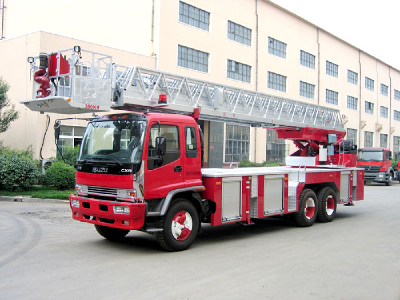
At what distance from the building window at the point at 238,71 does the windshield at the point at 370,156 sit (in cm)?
931

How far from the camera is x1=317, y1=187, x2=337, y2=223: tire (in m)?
11.5

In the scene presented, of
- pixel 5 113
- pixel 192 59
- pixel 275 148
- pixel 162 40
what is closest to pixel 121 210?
pixel 5 113

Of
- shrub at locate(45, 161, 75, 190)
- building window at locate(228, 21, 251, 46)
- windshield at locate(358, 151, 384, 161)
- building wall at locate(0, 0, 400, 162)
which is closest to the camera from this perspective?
shrub at locate(45, 161, 75, 190)

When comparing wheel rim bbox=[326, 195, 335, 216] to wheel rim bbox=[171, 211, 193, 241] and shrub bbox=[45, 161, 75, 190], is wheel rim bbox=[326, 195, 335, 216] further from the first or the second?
shrub bbox=[45, 161, 75, 190]

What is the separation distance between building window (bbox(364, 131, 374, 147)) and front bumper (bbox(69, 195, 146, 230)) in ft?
143

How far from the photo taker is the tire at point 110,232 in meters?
8.60

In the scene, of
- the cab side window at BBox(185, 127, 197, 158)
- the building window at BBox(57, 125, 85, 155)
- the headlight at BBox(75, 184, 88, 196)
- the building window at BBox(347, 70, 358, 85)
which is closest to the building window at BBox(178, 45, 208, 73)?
the building window at BBox(57, 125, 85, 155)

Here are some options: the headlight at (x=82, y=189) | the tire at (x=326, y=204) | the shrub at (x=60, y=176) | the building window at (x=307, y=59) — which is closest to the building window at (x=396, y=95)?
the building window at (x=307, y=59)

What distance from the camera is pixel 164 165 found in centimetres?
761

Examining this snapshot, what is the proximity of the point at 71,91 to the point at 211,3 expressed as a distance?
21394mm

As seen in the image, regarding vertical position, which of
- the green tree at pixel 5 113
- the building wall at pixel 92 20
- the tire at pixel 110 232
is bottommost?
the tire at pixel 110 232

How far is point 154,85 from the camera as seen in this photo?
8.59 meters

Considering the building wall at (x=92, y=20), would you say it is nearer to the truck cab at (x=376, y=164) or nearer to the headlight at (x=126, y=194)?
the truck cab at (x=376, y=164)

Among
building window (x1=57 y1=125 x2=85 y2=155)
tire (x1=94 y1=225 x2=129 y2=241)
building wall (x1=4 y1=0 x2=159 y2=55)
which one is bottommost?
tire (x1=94 y1=225 x2=129 y2=241)
